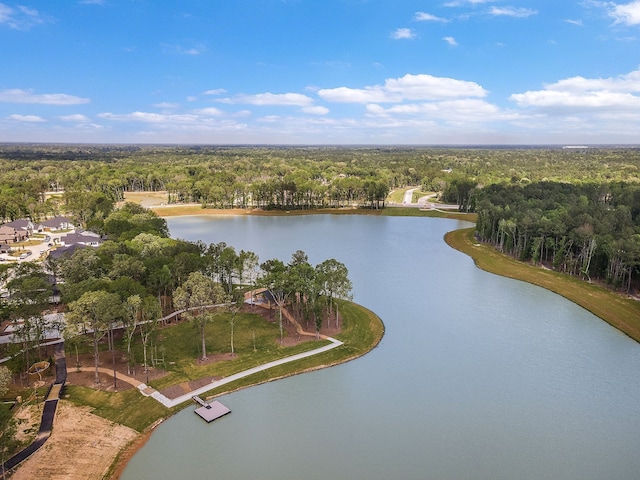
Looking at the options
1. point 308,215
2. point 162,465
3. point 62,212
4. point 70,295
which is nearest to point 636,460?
point 162,465

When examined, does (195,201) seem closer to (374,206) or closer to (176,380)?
(374,206)

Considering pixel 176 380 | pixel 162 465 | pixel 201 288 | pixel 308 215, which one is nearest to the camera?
pixel 162 465

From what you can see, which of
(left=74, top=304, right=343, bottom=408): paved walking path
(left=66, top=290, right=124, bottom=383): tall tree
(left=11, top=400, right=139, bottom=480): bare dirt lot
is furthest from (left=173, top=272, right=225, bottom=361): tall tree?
(left=11, top=400, right=139, bottom=480): bare dirt lot

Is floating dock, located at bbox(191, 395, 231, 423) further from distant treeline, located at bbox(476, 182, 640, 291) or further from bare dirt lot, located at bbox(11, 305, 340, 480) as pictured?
distant treeline, located at bbox(476, 182, 640, 291)

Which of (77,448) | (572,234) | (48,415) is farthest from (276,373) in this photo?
(572,234)

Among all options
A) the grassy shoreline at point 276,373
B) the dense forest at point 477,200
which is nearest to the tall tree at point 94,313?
the grassy shoreline at point 276,373

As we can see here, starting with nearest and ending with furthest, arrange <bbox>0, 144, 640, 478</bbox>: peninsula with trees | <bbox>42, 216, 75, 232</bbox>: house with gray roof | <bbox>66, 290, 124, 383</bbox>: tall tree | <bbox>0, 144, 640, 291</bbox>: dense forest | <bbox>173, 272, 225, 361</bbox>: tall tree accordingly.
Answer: <bbox>66, 290, 124, 383</bbox>: tall tree < <bbox>0, 144, 640, 478</bbox>: peninsula with trees < <bbox>173, 272, 225, 361</bbox>: tall tree < <bbox>0, 144, 640, 291</bbox>: dense forest < <bbox>42, 216, 75, 232</bbox>: house with gray roof
